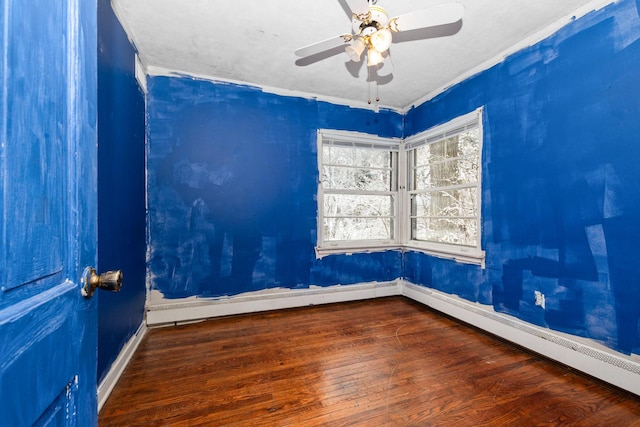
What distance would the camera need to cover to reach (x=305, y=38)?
2389mm

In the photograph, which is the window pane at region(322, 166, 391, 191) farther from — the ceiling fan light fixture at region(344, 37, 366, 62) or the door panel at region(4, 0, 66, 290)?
the door panel at region(4, 0, 66, 290)

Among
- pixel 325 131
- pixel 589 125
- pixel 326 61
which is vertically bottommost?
pixel 589 125

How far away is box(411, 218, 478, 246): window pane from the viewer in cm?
302

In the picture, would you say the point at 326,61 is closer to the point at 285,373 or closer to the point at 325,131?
the point at 325,131

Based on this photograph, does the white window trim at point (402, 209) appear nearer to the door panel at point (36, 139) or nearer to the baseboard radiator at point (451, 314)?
the baseboard radiator at point (451, 314)

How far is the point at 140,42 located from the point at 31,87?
2563 mm

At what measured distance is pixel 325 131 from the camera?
11.6 feet

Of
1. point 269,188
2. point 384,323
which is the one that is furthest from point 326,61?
point 384,323

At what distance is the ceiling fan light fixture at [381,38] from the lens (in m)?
1.70

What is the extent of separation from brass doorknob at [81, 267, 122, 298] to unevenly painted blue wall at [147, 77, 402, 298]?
2.39 m

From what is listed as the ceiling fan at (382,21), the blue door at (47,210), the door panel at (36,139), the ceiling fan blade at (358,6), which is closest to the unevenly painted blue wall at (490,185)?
the ceiling fan at (382,21)

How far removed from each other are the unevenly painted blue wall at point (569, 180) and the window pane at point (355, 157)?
1429 mm

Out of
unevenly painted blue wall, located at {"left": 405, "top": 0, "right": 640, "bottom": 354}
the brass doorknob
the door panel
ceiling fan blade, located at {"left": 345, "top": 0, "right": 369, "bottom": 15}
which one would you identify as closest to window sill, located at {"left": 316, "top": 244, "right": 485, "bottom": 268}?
unevenly painted blue wall, located at {"left": 405, "top": 0, "right": 640, "bottom": 354}

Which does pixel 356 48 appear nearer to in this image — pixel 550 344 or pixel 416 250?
pixel 416 250
